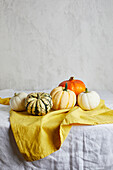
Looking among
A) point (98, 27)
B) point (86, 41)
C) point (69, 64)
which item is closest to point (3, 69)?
point (69, 64)

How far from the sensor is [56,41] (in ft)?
7.21

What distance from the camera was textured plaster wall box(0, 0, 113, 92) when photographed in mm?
2160

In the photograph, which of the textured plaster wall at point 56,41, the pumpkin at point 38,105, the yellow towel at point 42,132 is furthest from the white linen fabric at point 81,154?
the textured plaster wall at point 56,41

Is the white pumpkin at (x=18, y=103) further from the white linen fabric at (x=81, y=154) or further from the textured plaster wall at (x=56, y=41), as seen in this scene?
the textured plaster wall at (x=56, y=41)

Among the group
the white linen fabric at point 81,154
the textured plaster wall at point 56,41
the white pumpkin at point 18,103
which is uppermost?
the textured plaster wall at point 56,41

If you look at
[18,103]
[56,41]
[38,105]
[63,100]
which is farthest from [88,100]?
[56,41]

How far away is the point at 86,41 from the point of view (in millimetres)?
2180

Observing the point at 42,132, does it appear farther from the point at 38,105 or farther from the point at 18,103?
the point at 18,103

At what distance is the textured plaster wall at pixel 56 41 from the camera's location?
216cm

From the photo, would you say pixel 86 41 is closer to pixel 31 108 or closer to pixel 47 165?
pixel 31 108

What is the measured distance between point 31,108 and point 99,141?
0.39m

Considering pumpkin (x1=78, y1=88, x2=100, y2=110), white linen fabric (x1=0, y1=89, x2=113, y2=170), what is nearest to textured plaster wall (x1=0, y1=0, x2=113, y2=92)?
pumpkin (x1=78, y1=88, x2=100, y2=110)

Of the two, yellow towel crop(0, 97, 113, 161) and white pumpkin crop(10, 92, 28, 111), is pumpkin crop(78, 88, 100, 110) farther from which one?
white pumpkin crop(10, 92, 28, 111)

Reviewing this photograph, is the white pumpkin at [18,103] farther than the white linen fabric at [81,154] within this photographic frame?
Yes
